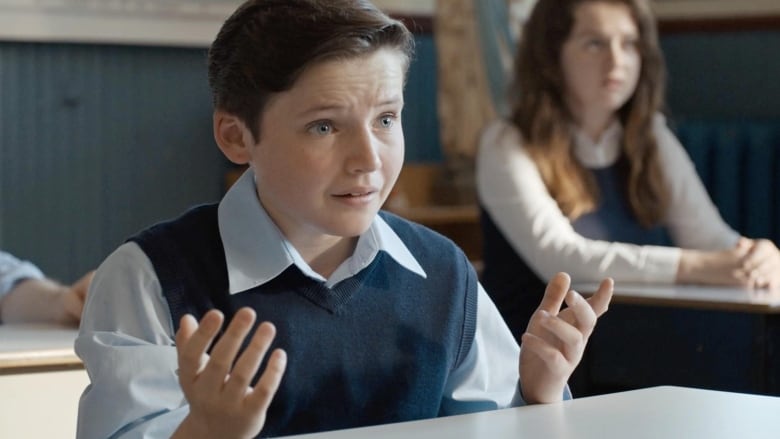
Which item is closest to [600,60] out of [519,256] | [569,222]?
[569,222]

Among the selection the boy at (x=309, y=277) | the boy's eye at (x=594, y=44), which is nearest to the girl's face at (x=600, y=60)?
the boy's eye at (x=594, y=44)

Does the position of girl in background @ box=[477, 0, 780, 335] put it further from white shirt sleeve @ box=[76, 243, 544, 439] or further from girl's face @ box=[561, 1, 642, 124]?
white shirt sleeve @ box=[76, 243, 544, 439]

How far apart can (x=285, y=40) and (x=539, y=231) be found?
5.91 feet

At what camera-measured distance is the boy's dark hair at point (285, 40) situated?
1.57 meters

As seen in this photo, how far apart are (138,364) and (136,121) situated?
3081mm

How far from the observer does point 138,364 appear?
150 cm

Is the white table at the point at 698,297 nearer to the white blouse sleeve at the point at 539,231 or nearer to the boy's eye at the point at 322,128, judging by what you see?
the white blouse sleeve at the point at 539,231

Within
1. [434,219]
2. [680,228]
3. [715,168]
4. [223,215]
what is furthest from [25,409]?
[715,168]

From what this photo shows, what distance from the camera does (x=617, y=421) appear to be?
4.66 ft

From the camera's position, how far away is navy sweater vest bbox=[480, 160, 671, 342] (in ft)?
11.1

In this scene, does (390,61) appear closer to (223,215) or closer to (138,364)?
(223,215)

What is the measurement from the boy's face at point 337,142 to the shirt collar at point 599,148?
192 cm

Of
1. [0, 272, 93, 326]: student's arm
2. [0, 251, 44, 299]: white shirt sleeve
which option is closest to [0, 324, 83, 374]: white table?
[0, 272, 93, 326]: student's arm

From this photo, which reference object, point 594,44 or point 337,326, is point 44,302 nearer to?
point 337,326
